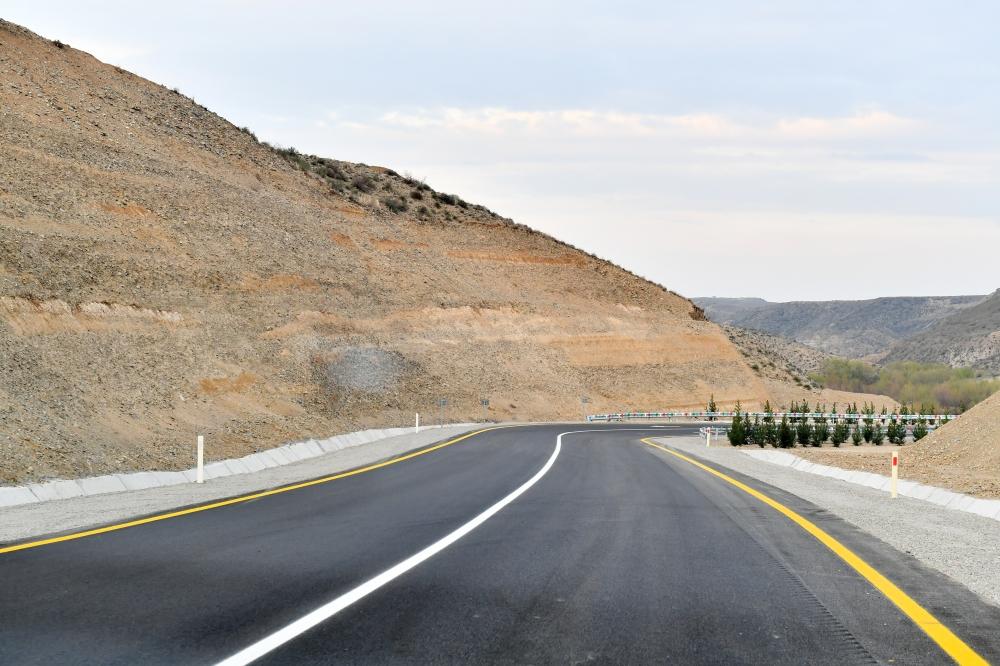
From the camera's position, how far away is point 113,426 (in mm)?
23500

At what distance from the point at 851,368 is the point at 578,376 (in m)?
92.6

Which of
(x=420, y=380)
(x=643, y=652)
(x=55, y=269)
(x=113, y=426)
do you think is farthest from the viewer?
(x=420, y=380)

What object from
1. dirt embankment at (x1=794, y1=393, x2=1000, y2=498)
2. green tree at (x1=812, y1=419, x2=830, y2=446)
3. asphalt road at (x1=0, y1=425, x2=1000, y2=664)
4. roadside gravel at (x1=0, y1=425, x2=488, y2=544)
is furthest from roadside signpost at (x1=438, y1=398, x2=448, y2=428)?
asphalt road at (x1=0, y1=425, x2=1000, y2=664)

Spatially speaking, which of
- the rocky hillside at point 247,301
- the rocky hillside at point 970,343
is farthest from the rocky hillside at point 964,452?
the rocky hillside at point 970,343

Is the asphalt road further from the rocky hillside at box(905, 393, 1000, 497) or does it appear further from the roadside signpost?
the roadside signpost

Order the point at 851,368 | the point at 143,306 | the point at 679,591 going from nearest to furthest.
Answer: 1. the point at 679,591
2. the point at 143,306
3. the point at 851,368

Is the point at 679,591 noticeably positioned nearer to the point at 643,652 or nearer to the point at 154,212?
the point at 643,652

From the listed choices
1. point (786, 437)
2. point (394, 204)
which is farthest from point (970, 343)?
point (786, 437)

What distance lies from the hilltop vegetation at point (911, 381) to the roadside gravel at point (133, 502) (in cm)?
12151

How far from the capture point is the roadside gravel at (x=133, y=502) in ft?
35.9

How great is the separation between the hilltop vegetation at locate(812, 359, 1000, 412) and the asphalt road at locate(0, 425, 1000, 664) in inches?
5100

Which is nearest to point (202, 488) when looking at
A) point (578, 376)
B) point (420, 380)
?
point (420, 380)

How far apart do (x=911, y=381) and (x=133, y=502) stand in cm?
15482

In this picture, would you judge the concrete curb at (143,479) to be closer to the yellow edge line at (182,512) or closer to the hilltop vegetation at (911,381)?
the yellow edge line at (182,512)
